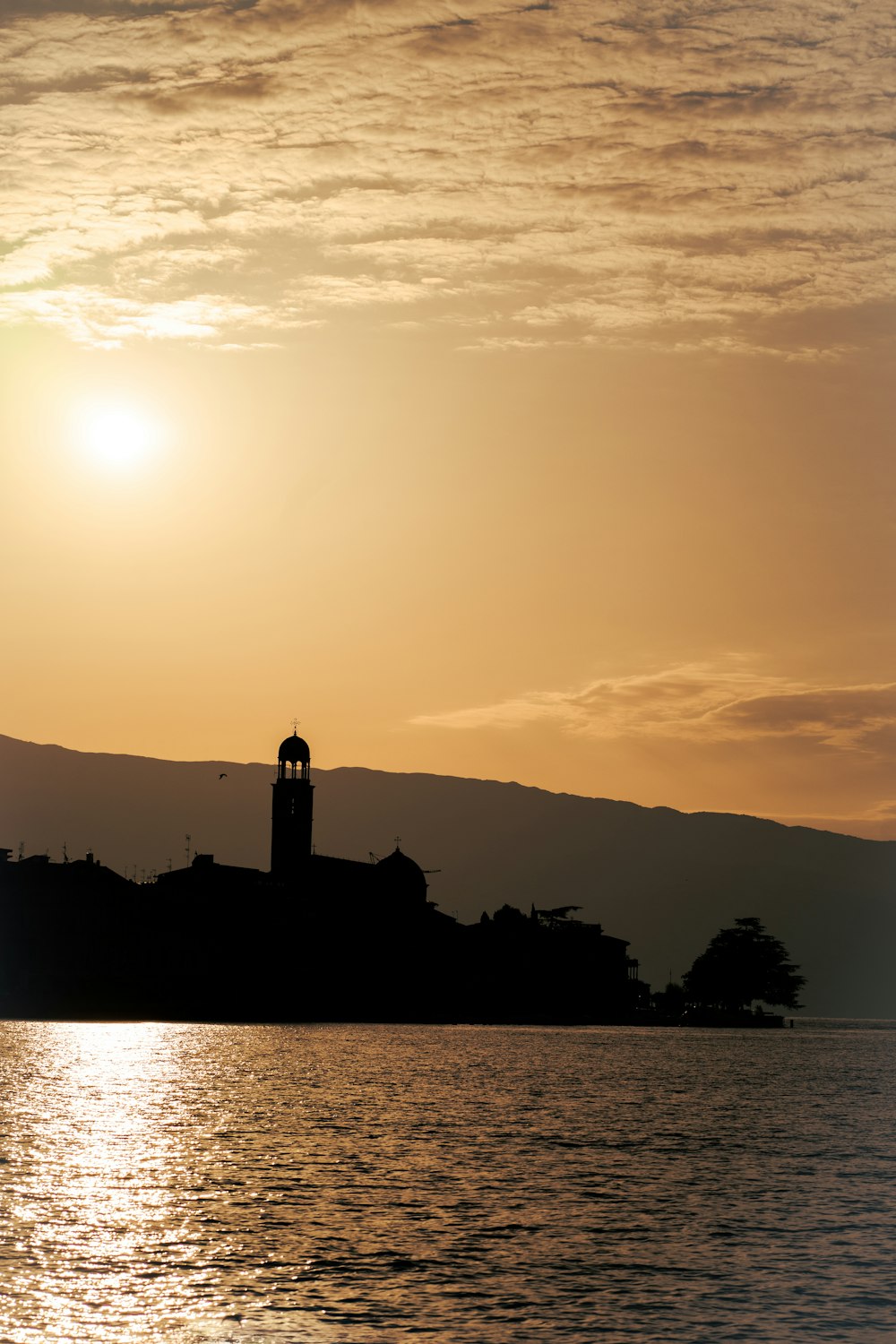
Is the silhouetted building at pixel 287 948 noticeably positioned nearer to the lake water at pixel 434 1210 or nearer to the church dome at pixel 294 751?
the church dome at pixel 294 751

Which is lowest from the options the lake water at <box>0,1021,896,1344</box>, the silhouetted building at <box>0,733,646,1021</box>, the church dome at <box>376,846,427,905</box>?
the lake water at <box>0,1021,896,1344</box>

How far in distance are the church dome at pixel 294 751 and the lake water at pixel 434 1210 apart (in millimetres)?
77708

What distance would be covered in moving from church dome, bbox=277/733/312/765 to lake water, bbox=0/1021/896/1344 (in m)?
77.7

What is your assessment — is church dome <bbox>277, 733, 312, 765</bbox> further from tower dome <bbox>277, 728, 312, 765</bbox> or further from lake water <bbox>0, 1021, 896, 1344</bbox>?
lake water <bbox>0, 1021, 896, 1344</bbox>

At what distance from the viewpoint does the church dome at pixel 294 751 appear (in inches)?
6437

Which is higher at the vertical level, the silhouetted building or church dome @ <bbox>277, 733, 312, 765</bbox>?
church dome @ <bbox>277, 733, 312, 765</bbox>

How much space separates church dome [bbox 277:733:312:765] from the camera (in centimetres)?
16350

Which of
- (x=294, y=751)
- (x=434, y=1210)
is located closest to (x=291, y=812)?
(x=294, y=751)

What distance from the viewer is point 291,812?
6334 inches

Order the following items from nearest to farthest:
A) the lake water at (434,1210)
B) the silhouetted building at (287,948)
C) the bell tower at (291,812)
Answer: the lake water at (434,1210) → the silhouetted building at (287,948) → the bell tower at (291,812)

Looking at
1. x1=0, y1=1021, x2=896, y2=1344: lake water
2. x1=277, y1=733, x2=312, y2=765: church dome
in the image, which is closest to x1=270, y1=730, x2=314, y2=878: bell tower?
x1=277, y1=733, x2=312, y2=765: church dome

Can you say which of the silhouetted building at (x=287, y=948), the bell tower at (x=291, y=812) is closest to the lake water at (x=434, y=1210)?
the silhouetted building at (x=287, y=948)

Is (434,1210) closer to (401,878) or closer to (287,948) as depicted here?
(287,948)

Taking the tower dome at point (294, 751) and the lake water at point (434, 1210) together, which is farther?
the tower dome at point (294, 751)
